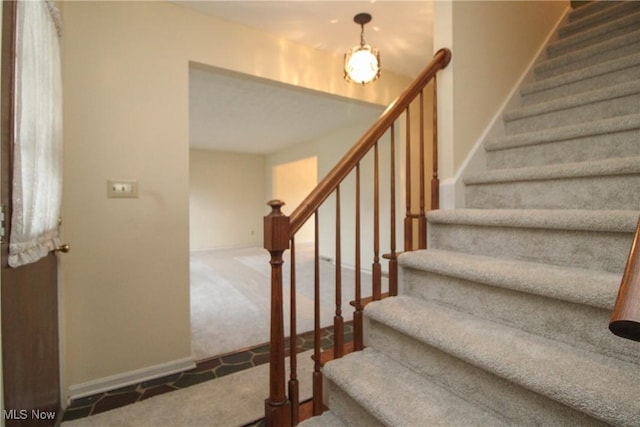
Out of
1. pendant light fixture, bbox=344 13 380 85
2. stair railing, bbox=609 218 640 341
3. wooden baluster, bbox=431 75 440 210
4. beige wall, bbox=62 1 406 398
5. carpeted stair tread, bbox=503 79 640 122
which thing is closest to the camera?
stair railing, bbox=609 218 640 341

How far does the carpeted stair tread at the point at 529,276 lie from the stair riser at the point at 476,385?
0.32m

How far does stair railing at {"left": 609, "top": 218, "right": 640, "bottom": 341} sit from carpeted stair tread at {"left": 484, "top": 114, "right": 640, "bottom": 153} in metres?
1.44

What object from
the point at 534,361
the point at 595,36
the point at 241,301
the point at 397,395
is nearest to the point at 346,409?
the point at 397,395

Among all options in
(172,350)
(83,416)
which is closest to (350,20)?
(172,350)

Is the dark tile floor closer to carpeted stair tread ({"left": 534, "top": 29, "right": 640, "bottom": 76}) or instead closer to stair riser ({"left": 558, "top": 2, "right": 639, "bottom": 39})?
carpeted stair tread ({"left": 534, "top": 29, "right": 640, "bottom": 76})

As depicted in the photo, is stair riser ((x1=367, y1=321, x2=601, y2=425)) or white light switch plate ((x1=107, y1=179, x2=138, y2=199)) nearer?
stair riser ((x1=367, y1=321, x2=601, y2=425))

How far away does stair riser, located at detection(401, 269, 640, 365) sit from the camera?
909 millimetres

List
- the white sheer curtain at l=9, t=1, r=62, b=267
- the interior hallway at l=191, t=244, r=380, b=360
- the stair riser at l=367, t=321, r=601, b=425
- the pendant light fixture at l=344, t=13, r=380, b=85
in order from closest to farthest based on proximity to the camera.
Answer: the stair riser at l=367, t=321, r=601, b=425 < the white sheer curtain at l=9, t=1, r=62, b=267 < the pendant light fixture at l=344, t=13, r=380, b=85 < the interior hallway at l=191, t=244, r=380, b=360

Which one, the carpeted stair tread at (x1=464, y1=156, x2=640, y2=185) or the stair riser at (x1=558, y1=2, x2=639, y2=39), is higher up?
the stair riser at (x1=558, y1=2, x2=639, y2=39)

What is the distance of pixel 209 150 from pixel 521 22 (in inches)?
245

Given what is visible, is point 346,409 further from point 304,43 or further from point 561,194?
point 304,43

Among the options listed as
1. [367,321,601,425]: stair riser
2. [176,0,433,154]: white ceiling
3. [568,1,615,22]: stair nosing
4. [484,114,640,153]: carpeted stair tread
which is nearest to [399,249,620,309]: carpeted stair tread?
[367,321,601,425]: stair riser

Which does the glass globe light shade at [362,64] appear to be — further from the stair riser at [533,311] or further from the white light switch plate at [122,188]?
the white light switch plate at [122,188]

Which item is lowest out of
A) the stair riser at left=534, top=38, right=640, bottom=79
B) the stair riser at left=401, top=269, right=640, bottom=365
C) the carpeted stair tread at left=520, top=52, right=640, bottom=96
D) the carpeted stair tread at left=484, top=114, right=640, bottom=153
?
the stair riser at left=401, top=269, right=640, bottom=365
